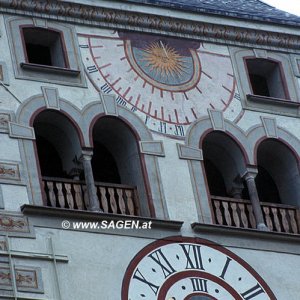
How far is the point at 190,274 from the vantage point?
29016 millimetres

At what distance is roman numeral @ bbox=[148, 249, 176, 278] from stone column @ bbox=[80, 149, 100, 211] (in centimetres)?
99

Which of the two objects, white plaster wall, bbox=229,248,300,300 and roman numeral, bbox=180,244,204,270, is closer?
roman numeral, bbox=180,244,204,270

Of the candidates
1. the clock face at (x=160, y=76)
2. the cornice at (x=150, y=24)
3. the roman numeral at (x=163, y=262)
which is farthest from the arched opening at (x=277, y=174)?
the roman numeral at (x=163, y=262)

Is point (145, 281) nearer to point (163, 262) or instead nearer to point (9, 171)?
point (163, 262)

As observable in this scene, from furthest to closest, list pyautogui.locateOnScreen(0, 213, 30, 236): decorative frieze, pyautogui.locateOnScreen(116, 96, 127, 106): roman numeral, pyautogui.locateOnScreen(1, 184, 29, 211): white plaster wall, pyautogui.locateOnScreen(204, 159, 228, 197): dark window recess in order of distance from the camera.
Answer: pyautogui.locateOnScreen(204, 159, 228, 197): dark window recess → pyautogui.locateOnScreen(116, 96, 127, 106): roman numeral → pyautogui.locateOnScreen(1, 184, 29, 211): white plaster wall → pyautogui.locateOnScreen(0, 213, 30, 236): decorative frieze

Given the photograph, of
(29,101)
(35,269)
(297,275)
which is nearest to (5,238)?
(35,269)

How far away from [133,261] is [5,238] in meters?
1.83

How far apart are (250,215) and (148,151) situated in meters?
1.72

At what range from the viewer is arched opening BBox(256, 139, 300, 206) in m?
31.4

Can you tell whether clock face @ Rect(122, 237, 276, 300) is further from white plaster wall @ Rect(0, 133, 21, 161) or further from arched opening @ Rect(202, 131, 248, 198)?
white plaster wall @ Rect(0, 133, 21, 161)

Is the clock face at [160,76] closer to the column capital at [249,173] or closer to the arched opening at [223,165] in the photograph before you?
the arched opening at [223,165]

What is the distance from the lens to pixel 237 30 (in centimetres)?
3234

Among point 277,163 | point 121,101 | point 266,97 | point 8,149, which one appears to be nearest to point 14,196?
point 8,149

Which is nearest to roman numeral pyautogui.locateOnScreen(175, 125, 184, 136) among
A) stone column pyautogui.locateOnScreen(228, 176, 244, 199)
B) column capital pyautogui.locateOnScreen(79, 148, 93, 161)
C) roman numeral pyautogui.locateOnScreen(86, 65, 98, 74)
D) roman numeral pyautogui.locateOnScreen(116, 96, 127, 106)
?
roman numeral pyautogui.locateOnScreen(116, 96, 127, 106)
